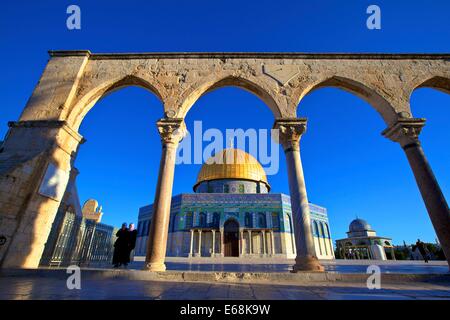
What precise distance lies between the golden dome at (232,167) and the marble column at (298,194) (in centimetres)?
2202

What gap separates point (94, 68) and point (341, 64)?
785 centimetres

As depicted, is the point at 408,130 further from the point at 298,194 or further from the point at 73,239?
the point at 73,239

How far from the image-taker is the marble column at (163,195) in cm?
474

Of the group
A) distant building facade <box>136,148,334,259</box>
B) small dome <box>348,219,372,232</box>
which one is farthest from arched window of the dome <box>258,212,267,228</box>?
small dome <box>348,219,372,232</box>

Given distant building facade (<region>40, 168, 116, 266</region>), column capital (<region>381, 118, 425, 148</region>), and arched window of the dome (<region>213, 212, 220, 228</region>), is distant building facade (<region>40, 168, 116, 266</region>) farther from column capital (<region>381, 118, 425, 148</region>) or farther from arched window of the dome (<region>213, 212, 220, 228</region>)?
arched window of the dome (<region>213, 212, 220, 228</region>)

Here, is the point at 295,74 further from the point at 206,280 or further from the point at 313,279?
the point at 206,280

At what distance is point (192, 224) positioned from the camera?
24328 millimetres

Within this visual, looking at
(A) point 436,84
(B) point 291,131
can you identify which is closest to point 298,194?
(B) point 291,131

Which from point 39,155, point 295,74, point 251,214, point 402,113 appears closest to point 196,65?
point 295,74

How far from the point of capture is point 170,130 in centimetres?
584

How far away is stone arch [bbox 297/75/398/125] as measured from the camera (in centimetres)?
636

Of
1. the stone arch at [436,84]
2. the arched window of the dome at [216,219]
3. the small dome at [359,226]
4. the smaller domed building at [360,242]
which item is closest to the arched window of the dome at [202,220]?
the arched window of the dome at [216,219]

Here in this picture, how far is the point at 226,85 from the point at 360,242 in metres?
41.8

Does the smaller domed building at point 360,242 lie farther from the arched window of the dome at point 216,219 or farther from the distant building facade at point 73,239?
the distant building facade at point 73,239
